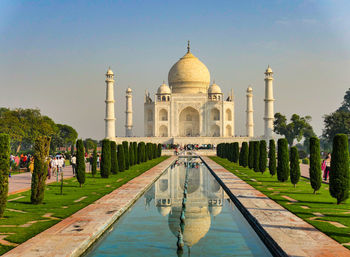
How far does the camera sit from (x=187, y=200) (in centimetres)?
1087

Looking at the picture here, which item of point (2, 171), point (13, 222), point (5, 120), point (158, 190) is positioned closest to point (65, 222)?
point (13, 222)

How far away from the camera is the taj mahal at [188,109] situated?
5050 cm

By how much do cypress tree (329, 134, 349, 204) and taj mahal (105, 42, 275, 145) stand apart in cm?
3653

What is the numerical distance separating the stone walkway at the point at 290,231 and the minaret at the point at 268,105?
34.6 m

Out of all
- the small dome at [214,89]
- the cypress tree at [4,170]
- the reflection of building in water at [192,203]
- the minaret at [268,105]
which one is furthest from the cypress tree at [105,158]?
the small dome at [214,89]

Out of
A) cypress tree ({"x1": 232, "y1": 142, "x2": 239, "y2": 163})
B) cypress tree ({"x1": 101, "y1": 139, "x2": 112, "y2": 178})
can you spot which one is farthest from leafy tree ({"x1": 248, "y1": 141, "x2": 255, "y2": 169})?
Result: cypress tree ({"x1": 101, "y1": 139, "x2": 112, "y2": 178})

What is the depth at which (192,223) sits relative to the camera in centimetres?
809

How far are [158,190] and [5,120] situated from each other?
27877mm

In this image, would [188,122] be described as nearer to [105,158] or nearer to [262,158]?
[262,158]

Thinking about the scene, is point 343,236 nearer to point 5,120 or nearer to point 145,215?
point 145,215

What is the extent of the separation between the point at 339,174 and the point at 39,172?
20.7 ft

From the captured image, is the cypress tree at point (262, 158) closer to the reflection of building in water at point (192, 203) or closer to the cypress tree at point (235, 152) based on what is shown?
the reflection of building in water at point (192, 203)

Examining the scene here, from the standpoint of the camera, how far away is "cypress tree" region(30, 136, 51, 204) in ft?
31.3

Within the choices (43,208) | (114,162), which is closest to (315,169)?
(43,208)
